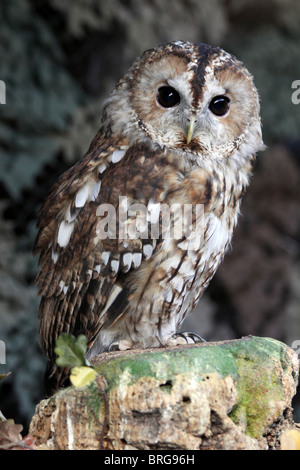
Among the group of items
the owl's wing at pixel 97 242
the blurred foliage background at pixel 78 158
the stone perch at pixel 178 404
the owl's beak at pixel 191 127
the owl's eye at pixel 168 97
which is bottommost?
the stone perch at pixel 178 404

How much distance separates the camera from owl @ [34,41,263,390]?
69.2 inches

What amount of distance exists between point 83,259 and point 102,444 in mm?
616

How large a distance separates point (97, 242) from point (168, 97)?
50 centimetres

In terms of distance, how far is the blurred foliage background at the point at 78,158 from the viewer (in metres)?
3.39

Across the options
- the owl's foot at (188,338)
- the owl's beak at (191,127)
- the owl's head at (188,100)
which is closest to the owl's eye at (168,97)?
the owl's head at (188,100)

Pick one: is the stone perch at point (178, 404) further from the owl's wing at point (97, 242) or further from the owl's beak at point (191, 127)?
the owl's beak at point (191, 127)

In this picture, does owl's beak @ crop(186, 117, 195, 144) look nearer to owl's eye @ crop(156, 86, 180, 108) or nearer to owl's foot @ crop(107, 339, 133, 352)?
owl's eye @ crop(156, 86, 180, 108)

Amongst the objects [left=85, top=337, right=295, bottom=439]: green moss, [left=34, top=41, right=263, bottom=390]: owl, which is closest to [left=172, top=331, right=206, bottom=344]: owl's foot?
[left=34, top=41, right=263, bottom=390]: owl

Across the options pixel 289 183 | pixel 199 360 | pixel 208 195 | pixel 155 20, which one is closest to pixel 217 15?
pixel 155 20

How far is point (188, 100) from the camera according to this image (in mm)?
1753

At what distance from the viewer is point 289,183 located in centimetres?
447

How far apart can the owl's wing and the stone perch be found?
0.34 metres
